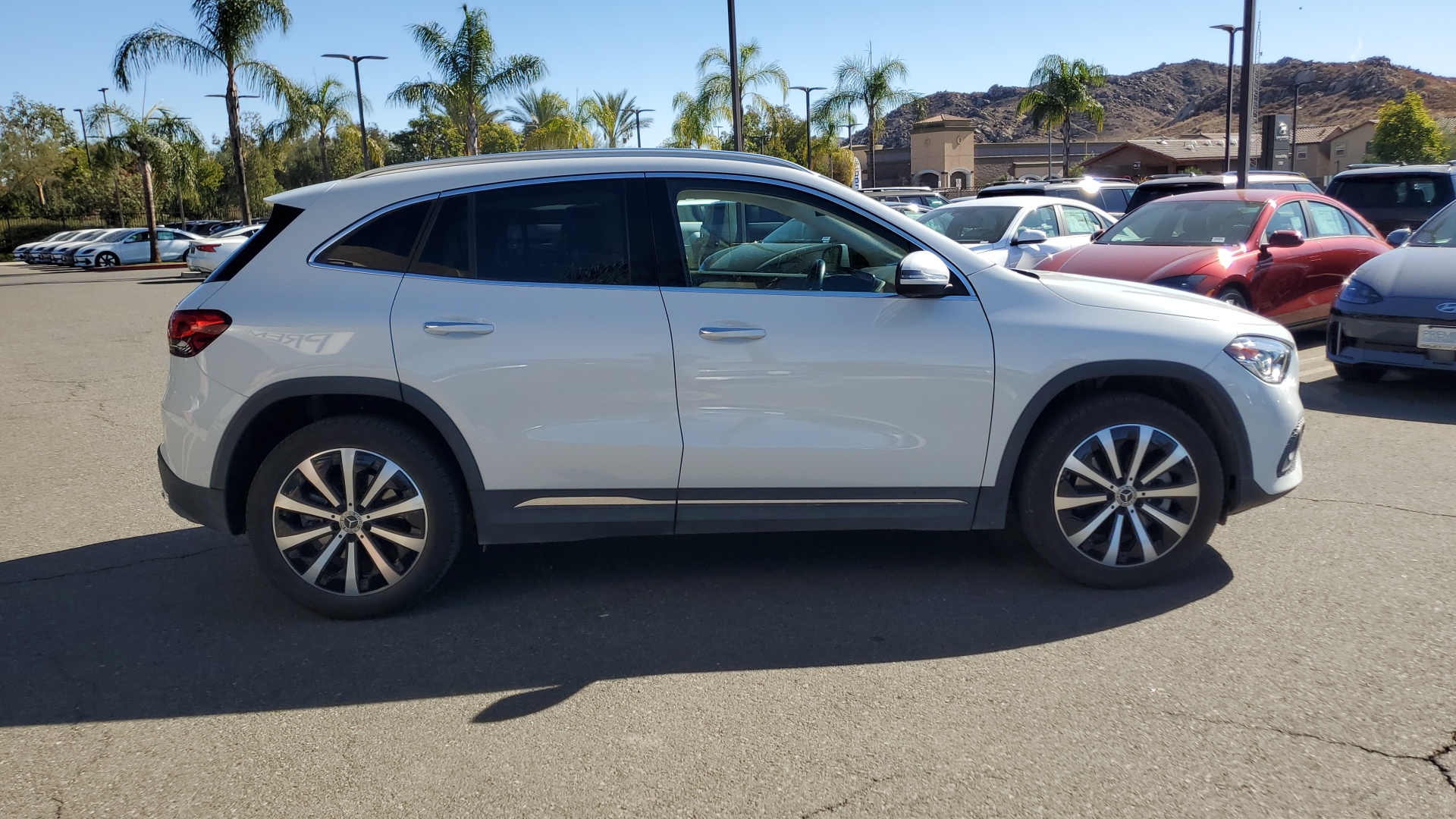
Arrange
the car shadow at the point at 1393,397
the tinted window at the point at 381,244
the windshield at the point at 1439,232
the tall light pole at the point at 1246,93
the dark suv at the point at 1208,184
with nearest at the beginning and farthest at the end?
the tinted window at the point at 381,244
the car shadow at the point at 1393,397
the windshield at the point at 1439,232
the tall light pole at the point at 1246,93
the dark suv at the point at 1208,184

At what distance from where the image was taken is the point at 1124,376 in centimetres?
439

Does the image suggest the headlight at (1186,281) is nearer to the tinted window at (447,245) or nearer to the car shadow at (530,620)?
the car shadow at (530,620)

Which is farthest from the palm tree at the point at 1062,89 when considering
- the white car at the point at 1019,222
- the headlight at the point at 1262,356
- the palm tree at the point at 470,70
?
the headlight at the point at 1262,356

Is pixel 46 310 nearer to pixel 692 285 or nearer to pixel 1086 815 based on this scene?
pixel 692 285

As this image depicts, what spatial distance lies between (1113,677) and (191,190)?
41.5m

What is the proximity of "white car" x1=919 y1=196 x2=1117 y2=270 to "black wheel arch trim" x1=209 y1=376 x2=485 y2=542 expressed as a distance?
9365 millimetres

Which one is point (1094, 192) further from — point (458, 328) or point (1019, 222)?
point (458, 328)

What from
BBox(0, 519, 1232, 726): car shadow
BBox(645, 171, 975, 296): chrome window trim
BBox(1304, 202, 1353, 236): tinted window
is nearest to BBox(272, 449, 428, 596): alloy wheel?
→ BBox(0, 519, 1232, 726): car shadow

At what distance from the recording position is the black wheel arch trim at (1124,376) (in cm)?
422

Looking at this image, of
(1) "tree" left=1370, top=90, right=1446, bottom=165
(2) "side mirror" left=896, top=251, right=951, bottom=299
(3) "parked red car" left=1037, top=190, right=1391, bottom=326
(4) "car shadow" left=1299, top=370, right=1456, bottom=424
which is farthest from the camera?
(1) "tree" left=1370, top=90, right=1446, bottom=165

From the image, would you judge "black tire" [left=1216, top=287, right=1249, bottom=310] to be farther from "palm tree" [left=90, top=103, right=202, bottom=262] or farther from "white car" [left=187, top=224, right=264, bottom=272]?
"palm tree" [left=90, top=103, right=202, bottom=262]

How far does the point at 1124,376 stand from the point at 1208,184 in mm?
14993

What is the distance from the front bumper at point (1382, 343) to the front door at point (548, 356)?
251 inches

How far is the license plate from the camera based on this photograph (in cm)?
773
